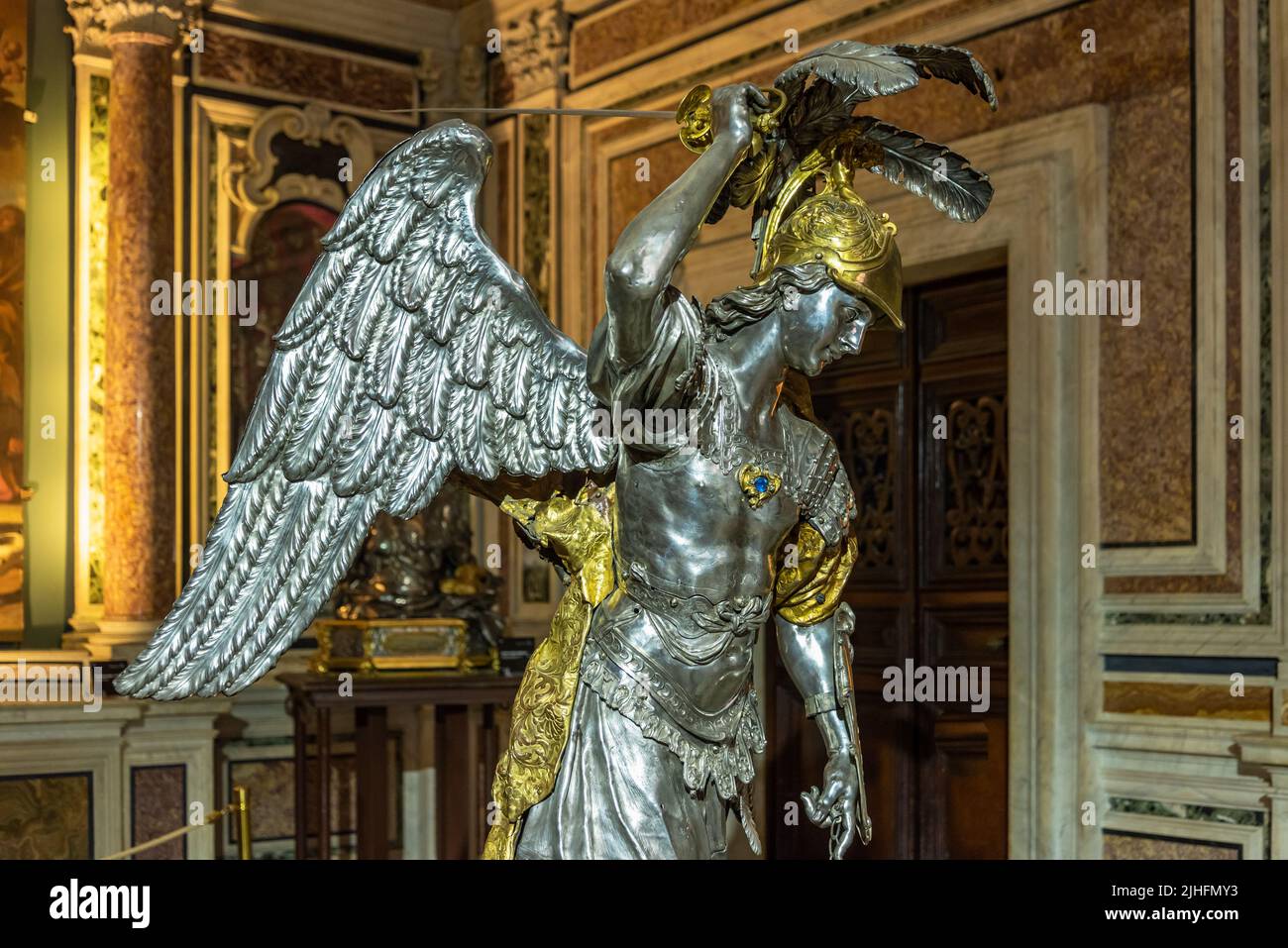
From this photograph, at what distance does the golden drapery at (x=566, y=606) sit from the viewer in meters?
3.07

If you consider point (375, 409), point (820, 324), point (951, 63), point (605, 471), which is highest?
point (951, 63)

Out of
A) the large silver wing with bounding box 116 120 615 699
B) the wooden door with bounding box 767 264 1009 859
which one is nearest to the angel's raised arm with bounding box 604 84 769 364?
the large silver wing with bounding box 116 120 615 699

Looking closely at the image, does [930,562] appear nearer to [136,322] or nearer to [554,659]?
[554,659]

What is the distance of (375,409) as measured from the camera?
10.2ft

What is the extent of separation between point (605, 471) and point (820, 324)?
0.51m

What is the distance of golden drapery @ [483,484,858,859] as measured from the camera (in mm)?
3070

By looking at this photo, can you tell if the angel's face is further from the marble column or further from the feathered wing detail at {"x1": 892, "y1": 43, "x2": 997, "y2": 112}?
the marble column

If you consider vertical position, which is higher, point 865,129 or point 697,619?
point 865,129

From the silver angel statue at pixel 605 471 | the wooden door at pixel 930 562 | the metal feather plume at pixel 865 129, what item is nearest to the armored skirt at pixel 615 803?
the silver angel statue at pixel 605 471

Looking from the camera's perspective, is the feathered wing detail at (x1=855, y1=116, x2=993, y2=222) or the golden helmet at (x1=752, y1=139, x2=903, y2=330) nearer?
the golden helmet at (x1=752, y1=139, x2=903, y2=330)

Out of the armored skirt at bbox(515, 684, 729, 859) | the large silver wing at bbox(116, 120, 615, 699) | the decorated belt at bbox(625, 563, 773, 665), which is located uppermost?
the large silver wing at bbox(116, 120, 615, 699)

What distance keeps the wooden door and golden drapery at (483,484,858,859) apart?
2828 mm

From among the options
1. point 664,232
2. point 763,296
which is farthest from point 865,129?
point 664,232

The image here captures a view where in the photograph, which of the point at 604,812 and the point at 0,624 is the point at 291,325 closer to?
the point at 604,812
